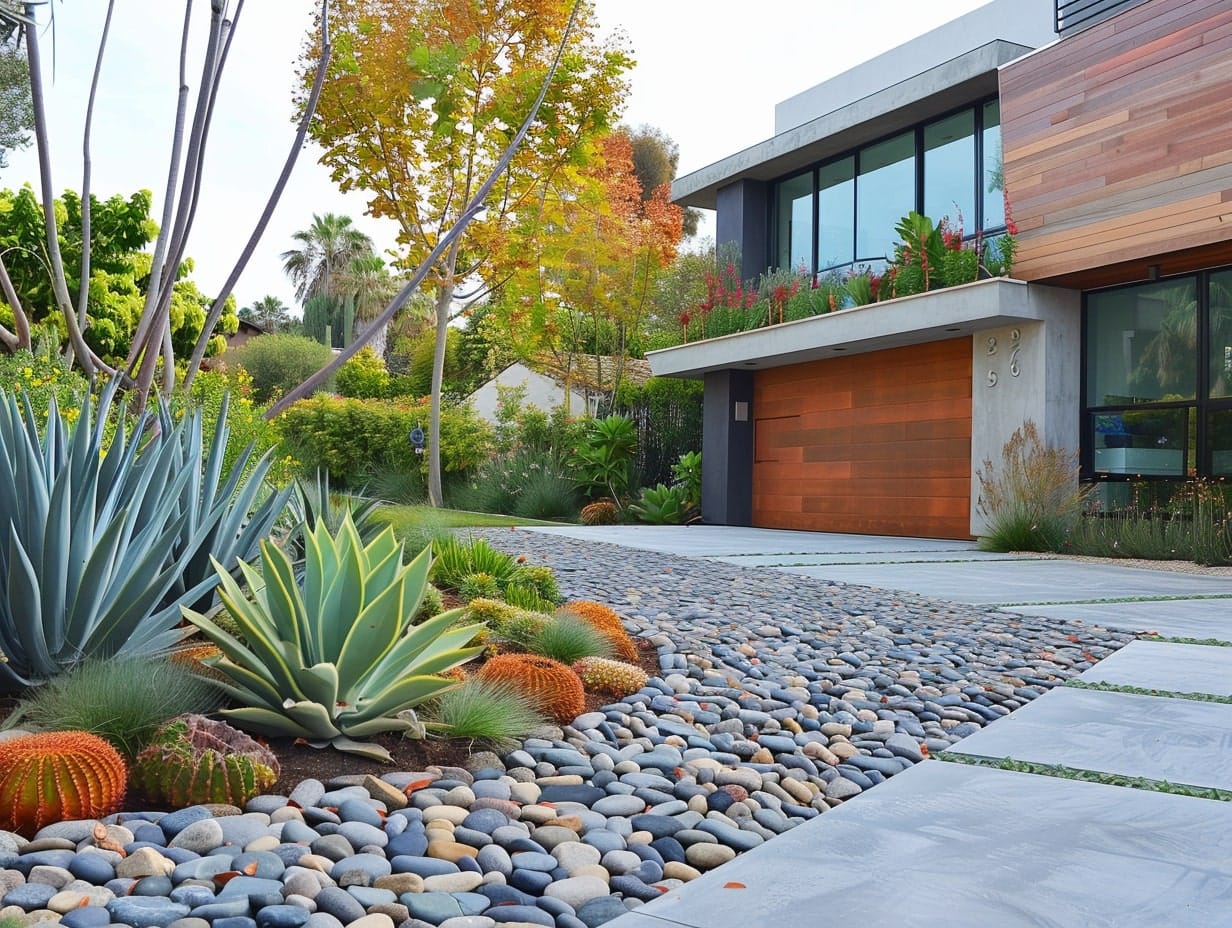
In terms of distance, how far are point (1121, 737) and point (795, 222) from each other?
41.9 feet

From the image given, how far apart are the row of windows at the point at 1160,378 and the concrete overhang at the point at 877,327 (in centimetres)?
72

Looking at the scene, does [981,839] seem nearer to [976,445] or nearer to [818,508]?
[976,445]

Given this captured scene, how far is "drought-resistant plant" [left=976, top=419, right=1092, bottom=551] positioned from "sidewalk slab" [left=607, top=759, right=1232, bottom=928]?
26.5ft

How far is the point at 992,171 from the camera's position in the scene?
12.0m

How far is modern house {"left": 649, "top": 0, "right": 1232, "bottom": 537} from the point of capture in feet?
31.3

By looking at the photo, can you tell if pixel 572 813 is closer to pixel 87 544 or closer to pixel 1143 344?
pixel 87 544

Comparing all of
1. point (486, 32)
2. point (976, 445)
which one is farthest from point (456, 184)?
point (976, 445)

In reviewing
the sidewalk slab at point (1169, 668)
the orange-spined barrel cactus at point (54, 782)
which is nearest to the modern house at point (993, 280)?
the sidewalk slab at point (1169, 668)

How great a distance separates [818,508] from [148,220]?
1809cm

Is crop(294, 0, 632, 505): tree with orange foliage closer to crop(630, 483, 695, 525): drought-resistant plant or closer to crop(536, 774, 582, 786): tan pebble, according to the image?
crop(630, 483, 695, 525): drought-resistant plant

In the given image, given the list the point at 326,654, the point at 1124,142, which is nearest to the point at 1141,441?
the point at 1124,142

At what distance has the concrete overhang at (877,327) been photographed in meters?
10.6

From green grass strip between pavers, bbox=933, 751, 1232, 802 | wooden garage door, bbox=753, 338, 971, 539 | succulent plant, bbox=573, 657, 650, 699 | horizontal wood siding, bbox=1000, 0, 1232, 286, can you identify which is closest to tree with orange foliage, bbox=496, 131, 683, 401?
wooden garage door, bbox=753, 338, 971, 539

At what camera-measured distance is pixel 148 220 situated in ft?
77.8
